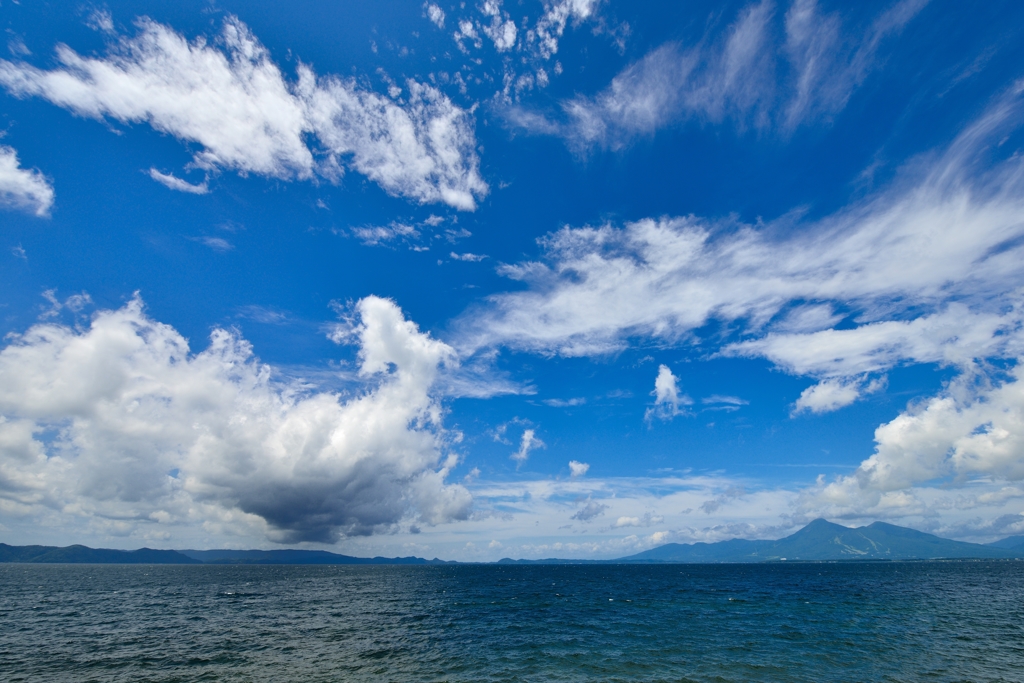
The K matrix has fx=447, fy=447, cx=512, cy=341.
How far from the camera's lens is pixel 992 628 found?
5966 cm

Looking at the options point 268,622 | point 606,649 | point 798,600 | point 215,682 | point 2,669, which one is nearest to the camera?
point 215,682

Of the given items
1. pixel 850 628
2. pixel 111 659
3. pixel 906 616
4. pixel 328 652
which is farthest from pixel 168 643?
pixel 906 616

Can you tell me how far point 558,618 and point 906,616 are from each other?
54051 millimetres

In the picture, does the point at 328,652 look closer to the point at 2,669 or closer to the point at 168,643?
the point at 168,643

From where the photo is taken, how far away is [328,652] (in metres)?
48.5

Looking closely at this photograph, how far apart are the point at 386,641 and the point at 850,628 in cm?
6086

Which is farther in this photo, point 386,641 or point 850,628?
point 850,628

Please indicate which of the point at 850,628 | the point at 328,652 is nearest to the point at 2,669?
the point at 328,652

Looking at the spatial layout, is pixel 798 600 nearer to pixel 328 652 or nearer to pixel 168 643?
pixel 328 652

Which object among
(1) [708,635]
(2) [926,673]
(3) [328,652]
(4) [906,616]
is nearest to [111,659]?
(3) [328,652]

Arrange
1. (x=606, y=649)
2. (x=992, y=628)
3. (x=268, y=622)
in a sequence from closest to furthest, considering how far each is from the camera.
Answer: (x=606, y=649) → (x=992, y=628) → (x=268, y=622)

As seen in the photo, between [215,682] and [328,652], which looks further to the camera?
[328,652]

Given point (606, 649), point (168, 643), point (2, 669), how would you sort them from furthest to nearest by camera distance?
point (168, 643) < point (606, 649) < point (2, 669)

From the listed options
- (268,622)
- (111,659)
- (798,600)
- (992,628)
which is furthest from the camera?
(798,600)
